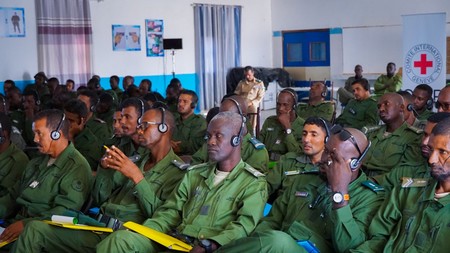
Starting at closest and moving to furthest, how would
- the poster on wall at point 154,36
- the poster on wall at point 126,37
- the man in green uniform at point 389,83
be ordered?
the man in green uniform at point 389,83
the poster on wall at point 126,37
the poster on wall at point 154,36

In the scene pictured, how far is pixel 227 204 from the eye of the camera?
329 centimetres

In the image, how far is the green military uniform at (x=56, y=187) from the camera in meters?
3.79

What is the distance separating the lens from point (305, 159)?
4.09 m

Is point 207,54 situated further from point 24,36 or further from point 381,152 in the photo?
point 381,152

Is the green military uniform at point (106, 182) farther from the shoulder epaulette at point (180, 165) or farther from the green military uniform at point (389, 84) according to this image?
the green military uniform at point (389, 84)

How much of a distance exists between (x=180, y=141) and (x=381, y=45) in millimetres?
9482

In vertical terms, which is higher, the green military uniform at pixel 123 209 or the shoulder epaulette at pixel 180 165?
the shoulder epaulette at pixel 180 165

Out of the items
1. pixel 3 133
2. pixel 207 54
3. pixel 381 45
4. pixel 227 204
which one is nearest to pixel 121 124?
pixel 3 133

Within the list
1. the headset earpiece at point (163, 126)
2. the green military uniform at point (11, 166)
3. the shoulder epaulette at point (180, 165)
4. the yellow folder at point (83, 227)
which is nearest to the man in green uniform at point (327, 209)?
the shoulder epaulette at point (180, 165)

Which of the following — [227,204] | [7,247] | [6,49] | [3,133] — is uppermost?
[6,49]

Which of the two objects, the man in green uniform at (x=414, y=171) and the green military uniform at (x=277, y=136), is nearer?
the man in green uniform at (x=414, y=171)

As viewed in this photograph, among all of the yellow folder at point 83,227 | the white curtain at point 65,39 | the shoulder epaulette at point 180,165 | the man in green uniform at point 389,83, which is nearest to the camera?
the yellow folder at point 83,227

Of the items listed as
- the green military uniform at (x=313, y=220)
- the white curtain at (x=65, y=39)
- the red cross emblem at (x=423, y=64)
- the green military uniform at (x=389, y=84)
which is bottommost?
the green military uniform at (x=313, y=220)

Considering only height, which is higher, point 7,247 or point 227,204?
point 227,204
